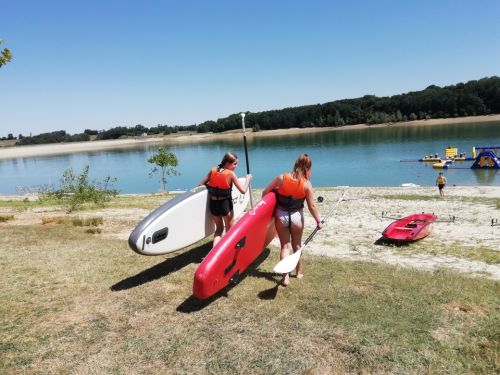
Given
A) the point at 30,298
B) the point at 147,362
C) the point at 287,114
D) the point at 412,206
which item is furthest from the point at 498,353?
the point at 287,114

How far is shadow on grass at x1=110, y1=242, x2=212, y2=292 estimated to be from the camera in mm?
6301

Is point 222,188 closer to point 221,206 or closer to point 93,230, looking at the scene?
point 221,206

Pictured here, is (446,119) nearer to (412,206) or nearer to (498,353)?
(412,206)

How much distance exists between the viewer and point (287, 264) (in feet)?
18.6

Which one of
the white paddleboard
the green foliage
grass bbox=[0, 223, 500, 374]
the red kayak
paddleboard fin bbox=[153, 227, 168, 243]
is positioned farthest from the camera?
the green foliage

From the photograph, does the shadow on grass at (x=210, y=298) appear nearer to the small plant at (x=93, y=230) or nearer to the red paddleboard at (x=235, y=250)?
the red paddleboard at (x=235, y=250)

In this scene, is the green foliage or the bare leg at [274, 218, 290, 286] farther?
the green foliage

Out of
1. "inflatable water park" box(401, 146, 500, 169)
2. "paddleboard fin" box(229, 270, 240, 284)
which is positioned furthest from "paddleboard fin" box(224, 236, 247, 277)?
"inflatable water park" box(401, 146, 500, 169)

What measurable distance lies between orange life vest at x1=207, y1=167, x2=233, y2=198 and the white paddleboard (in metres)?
0.60

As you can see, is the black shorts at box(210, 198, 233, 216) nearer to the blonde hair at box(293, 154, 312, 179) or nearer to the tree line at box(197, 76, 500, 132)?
the blonde hair at box(293, 154, 312, 179)

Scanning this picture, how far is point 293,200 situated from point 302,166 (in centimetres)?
54

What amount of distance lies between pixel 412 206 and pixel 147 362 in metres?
16.3

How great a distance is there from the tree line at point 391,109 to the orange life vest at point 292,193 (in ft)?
401

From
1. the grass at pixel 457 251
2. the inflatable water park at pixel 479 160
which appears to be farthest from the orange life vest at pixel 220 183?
the inflatable water park at pixel 479 160
